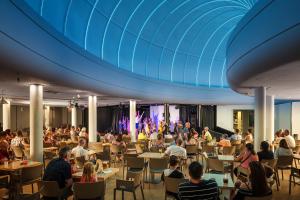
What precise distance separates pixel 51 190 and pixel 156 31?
14.9 m

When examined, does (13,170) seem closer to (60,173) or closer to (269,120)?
(60,173)

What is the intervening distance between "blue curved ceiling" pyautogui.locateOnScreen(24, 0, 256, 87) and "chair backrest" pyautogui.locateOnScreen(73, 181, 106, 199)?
5774mm

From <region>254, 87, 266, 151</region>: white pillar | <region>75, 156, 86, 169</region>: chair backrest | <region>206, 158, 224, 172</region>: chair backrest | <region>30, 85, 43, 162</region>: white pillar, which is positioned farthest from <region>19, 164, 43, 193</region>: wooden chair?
<region>254, 87, 266, 151</region>: white pillar

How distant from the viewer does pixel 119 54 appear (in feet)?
56.4

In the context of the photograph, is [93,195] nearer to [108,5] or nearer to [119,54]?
[108,5]

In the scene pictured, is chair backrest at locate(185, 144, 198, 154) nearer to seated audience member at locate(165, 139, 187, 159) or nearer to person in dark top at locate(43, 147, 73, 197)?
seated audience member at locate(165, 139, 187, 159)

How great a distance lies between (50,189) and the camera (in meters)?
6.21

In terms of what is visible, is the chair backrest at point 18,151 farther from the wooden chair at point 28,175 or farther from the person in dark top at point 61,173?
the person in dark top at point 61,173

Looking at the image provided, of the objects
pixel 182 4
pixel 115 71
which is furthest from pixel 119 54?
pixel 182 4

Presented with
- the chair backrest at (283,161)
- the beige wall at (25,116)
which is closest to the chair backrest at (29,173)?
the chair backrest at (283,161)

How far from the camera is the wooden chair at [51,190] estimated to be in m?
6.18

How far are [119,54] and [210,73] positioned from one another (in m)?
11.4

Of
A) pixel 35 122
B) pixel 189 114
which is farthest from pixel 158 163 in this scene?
pixel 189 114

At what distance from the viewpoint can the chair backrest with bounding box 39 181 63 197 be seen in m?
6.18
